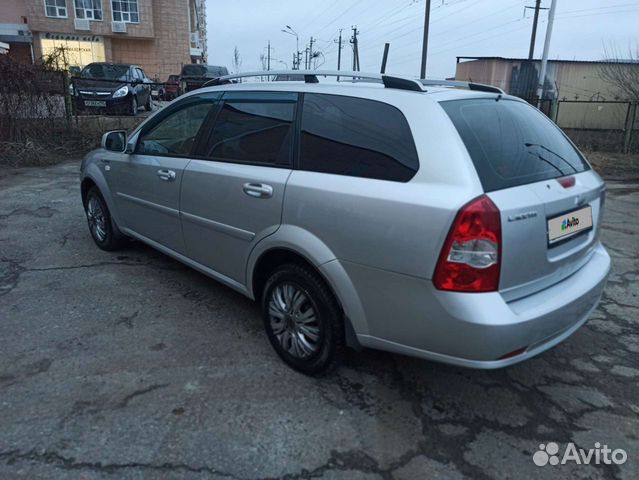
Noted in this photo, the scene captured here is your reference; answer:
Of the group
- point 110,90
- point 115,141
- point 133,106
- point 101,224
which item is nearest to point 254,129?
point 115,141

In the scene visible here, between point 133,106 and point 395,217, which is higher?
point 133,106

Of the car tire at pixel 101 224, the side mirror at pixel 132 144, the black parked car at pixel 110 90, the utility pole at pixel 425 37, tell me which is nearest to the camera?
the side mirror at pixel 132 144

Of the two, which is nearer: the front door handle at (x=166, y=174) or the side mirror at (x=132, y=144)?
the front door handle at (x=166, y=174)

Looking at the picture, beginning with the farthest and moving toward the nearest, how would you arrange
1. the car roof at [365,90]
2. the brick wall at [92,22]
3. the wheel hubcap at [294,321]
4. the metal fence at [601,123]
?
the brick wall at [92,22] < the metal fence at [601,123] < the wheel hubcap at [294,321] < the car roof at [365,90]

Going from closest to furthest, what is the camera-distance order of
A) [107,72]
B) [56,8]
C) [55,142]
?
[55,142]
[107,72]
[56,8]

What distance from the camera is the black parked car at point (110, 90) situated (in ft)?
39.5

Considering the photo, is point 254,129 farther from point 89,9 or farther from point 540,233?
point 89,9

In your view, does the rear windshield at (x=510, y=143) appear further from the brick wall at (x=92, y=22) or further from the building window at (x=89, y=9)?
the building window at (x=89, y=9)

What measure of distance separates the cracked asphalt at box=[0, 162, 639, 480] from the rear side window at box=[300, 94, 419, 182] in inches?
49.0

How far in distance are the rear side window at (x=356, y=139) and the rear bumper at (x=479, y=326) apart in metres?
0.63

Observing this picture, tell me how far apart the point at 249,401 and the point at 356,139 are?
1527mm

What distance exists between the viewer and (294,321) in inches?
114

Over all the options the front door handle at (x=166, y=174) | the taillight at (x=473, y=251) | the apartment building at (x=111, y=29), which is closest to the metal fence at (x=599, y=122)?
the front door handle at (x=166, y=174)

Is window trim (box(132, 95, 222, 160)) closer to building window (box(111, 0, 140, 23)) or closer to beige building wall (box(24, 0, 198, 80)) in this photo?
beige building wall (box(24, 0, 198, 80))
